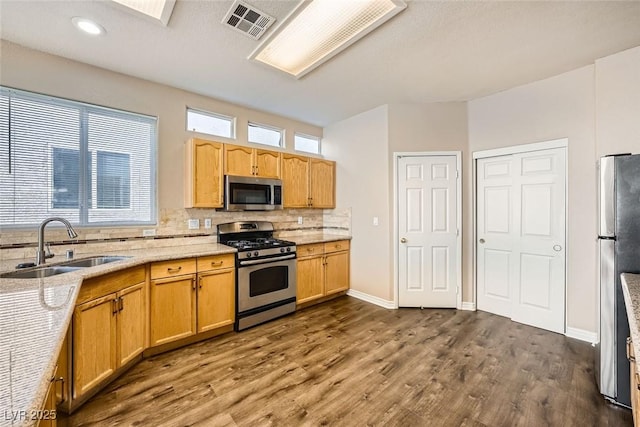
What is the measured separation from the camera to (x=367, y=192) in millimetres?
4137

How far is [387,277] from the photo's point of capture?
386cm

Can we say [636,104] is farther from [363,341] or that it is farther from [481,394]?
[363,341]

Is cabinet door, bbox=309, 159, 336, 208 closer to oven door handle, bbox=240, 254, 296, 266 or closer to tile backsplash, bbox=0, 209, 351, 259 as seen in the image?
tile backsplash, bbox=0, 209, 351, 259

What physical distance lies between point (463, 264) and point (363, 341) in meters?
1.83

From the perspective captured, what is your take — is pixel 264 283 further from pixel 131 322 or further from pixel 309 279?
pixel 131 322

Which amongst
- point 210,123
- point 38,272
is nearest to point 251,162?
point 210,123

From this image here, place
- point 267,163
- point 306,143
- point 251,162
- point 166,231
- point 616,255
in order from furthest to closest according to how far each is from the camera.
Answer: point 306,143 < point 267,163 < point 251,162 < point 166,231 < point 616,255

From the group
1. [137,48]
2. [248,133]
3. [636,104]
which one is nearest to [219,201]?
[248,133]

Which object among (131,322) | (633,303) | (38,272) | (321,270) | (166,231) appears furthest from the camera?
(321,270)

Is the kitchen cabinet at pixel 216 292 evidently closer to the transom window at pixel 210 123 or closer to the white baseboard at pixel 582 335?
the transom window at pixel 210 123

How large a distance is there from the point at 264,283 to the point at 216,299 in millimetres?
576

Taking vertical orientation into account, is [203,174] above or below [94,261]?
above

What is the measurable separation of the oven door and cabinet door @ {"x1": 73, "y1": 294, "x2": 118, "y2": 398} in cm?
119

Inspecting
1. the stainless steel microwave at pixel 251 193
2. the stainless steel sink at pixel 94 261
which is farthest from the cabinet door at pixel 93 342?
the stainless steel microwave at pixel 251 193
